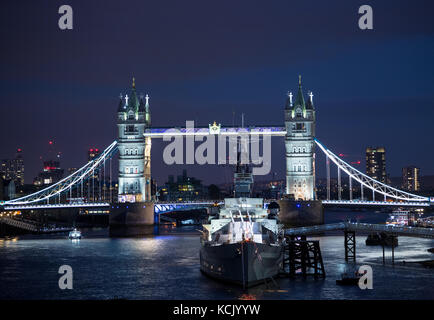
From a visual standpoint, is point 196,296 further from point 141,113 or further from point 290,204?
point 141,113

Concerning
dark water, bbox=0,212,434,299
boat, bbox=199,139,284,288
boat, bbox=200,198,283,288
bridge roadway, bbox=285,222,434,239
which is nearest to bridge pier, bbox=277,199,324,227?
dark water, bbox=0,212,434,299

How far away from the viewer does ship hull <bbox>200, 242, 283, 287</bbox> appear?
46.2 metres

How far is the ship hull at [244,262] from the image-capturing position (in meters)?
46.2

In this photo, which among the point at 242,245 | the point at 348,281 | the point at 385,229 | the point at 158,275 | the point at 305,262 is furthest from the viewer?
the point at 385,229

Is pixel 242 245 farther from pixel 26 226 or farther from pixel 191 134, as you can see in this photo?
pixel 26 226

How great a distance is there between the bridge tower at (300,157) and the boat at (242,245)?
46633 millimetres

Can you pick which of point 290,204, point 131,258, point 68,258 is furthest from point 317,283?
point 290,204

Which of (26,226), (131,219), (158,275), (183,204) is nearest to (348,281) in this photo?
(158,275)

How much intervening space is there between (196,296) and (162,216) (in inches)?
4208

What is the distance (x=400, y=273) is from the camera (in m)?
54.2

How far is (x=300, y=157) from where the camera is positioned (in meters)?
105

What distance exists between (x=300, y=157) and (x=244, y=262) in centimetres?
6041

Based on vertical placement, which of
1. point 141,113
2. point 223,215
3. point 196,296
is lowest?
point 196,296

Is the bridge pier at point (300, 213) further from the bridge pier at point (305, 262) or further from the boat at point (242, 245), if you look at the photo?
the bridge pier at point (305, 262)
